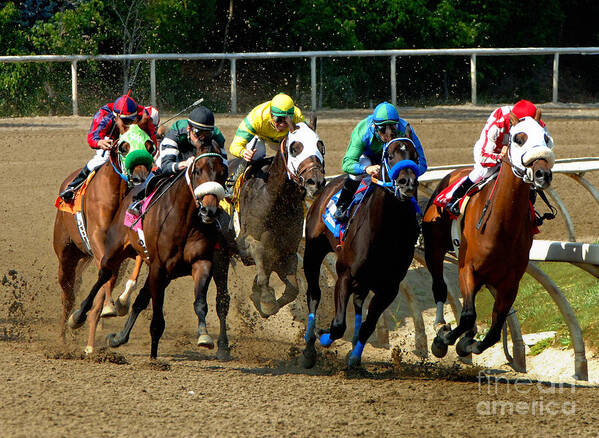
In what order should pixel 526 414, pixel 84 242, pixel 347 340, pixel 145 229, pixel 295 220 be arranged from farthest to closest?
pixel 347 340
pixel 84 242
pixel 295 220
pixel 145 229
pixel 526 414

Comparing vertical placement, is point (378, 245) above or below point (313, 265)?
above

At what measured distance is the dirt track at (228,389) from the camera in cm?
531

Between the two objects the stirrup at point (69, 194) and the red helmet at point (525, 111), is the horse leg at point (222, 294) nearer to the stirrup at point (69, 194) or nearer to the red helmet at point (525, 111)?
the stirrup at point (69, 194)

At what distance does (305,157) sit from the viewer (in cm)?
680

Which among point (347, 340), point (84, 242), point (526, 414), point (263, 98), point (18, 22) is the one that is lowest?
point (347, 340)

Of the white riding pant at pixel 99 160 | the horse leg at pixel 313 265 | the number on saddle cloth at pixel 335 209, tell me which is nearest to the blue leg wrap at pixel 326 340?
the horse leg at pixel 313 265

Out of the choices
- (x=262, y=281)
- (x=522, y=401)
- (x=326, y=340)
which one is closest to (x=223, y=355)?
(x=262, y=281)

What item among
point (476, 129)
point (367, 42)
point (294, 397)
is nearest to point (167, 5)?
point (367, 42)

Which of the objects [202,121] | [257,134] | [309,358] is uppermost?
[202,121]

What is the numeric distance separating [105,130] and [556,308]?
466 cm

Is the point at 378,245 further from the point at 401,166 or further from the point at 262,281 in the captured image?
the point at 262,281

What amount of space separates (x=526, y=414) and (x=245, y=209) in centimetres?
294

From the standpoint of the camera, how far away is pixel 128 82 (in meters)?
15.3

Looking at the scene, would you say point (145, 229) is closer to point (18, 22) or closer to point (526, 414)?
point (526, 414)
